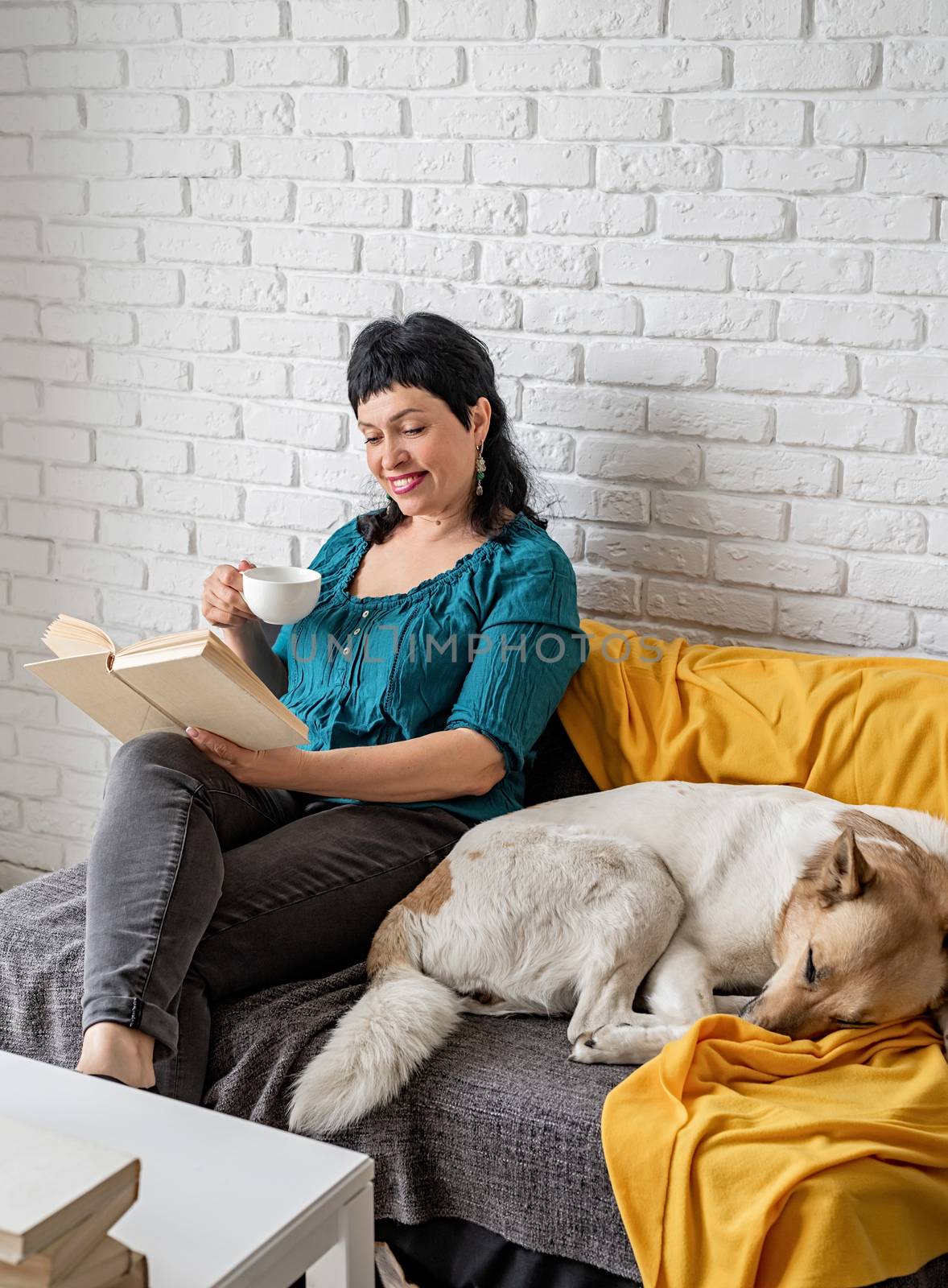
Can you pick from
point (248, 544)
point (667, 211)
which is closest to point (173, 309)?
point (248, 544)

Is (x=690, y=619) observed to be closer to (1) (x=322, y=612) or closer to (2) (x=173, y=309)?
(1) (x=322, y=612)

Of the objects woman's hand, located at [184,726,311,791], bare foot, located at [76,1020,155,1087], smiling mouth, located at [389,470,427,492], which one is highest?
smiling mouth, located at [389,470,427,492]

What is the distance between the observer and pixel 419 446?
214cm

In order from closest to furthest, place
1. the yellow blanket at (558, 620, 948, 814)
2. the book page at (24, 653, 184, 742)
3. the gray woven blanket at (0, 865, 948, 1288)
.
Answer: the gray woven blanket at (0, 865, 948, 1288) → the book page at (24, 653, 184, 742) → the yellow blanket at (558, 620, 948, 814)

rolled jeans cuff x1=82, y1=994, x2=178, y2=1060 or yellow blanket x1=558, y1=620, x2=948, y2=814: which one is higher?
yellow blanket x1=558, y1=620, x2=948, y2=814

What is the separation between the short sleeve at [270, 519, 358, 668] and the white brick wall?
25 cm

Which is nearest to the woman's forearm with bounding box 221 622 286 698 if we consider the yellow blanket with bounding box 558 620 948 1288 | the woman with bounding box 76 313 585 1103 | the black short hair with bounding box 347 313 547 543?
the woman with bounding box 76 313 585 1103

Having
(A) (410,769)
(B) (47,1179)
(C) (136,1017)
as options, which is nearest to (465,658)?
(A) (410,769)

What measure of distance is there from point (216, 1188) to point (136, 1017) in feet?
1.46

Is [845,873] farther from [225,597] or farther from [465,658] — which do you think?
[225,597]

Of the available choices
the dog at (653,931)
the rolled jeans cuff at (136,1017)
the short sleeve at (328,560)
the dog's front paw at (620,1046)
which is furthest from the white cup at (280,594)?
the dog's front paw at (620,1046)

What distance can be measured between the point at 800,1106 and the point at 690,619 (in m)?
1.08

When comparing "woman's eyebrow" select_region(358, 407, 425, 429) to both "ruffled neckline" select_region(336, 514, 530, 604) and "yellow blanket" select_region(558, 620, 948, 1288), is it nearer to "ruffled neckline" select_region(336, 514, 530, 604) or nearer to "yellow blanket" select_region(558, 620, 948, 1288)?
"ruffled neckline" select_region(336, 514, 530, 604)

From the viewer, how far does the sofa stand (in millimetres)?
1463
